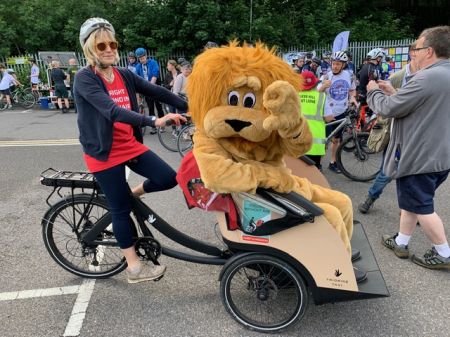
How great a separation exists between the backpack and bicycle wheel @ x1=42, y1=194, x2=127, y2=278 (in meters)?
2.84

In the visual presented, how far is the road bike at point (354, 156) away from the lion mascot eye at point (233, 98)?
3470 millimetres

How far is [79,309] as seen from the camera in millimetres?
2789

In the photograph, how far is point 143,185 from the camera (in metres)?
2.89

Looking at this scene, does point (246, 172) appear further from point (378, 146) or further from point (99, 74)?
point (378, 146)

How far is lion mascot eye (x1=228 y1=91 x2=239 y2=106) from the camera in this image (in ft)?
7.21

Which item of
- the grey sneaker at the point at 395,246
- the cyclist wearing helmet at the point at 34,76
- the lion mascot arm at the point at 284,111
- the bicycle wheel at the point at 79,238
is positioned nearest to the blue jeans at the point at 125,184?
the bicycle wheel at the point at 79,238

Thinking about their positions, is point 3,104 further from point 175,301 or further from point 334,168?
point 175,301

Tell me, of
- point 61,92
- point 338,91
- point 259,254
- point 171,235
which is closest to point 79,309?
point 171,235

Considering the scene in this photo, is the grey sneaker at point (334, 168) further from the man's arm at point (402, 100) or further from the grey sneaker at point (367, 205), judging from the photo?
the man's arm at point (402, 100)

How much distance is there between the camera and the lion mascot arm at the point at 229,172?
7.12ft

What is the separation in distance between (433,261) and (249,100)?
2.21 m

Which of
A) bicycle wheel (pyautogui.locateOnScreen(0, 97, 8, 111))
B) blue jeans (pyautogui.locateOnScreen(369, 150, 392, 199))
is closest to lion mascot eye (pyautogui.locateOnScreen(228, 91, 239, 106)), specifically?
blue jeans (pyautogui.locateOnScreen(369, 150, 392, 199))

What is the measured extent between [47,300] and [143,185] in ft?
3.81

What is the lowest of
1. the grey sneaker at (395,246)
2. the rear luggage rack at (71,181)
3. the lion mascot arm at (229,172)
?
the grey sneaker at (395,246)
